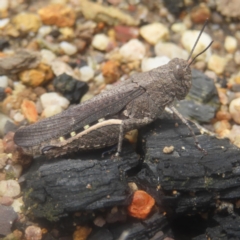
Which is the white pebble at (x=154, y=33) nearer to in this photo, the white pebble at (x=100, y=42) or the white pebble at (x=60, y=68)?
the white pebble at (x=100, y=42)

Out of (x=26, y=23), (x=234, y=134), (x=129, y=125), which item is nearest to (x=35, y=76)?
(x=26, y=23)

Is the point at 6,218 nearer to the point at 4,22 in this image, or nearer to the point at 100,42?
the point at 100,42

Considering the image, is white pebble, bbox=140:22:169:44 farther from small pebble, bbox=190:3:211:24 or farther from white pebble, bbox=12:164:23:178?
white pebble, bbox=12:164:23:178

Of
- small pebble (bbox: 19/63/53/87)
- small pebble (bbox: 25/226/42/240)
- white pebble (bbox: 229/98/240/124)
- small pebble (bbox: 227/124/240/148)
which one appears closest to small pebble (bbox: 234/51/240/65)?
white pebble (bbox: 229/98/240/124)

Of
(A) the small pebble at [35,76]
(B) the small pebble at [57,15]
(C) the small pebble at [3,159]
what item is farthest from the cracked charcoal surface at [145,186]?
(B) the small pebble at [57,15]

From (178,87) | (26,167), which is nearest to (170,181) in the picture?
(178,87)

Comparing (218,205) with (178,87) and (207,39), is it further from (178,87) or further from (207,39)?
(207,39)
